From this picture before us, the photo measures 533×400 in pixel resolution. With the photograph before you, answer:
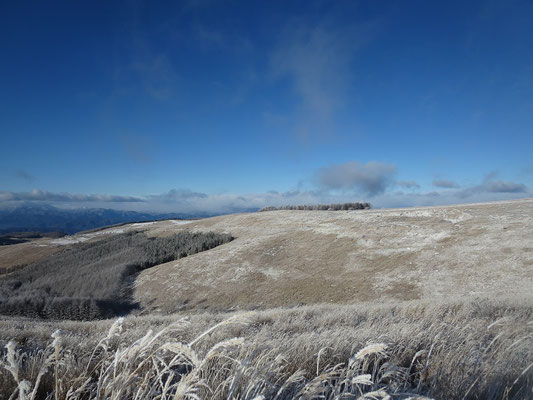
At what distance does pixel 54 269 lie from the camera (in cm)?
3325

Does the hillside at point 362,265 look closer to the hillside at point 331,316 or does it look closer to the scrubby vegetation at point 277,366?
the hillside at point 331,316

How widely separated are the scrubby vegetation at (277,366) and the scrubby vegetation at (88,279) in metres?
16.3

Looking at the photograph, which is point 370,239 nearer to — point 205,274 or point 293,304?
point 293,304

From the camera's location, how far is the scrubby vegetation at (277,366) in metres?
2.14

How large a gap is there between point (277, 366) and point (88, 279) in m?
29.3

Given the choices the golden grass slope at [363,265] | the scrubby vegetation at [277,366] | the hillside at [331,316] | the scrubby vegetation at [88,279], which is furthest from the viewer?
the scrubby vegetation at [88,279]

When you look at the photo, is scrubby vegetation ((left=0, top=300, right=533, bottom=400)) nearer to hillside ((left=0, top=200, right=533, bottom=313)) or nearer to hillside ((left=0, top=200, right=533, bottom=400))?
hillside ((left=0, top=200, right=533, bottom=400))

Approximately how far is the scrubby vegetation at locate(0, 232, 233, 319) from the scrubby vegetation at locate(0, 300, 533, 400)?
16.3 meters

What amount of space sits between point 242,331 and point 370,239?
2241cm

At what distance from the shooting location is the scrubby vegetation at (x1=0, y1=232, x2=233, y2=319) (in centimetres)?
1845

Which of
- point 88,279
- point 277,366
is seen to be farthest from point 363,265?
point 88,279

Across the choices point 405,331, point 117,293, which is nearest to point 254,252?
point 117,293

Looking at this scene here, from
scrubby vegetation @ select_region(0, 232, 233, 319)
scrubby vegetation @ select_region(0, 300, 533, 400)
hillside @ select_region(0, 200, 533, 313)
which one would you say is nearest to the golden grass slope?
hillside @ select_region(0, 200, 533, 313)

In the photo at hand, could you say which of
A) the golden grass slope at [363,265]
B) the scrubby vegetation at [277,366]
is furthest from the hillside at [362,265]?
the scrubby vegetation at [277,366]
